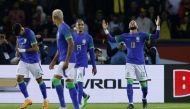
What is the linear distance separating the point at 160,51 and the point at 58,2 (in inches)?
160

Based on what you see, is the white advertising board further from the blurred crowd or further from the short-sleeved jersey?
the blurred crowd

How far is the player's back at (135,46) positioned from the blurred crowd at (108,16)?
17.1ft

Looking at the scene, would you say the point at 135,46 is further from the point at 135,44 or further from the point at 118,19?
the point at 118,19

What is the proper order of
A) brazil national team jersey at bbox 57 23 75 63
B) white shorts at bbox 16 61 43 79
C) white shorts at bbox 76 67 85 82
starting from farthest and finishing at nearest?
white shorts at bbox 76 67 85 82 < white shorts at bbox 16 61 43 79 < brazil national team jersey at bbox 57 23 75 63

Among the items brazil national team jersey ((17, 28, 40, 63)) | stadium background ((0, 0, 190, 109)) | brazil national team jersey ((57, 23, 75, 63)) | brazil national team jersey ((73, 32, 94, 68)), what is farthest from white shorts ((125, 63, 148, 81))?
stadium background ((0, 0, 190, 109))

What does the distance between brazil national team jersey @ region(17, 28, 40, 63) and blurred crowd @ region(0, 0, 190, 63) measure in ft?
19.3

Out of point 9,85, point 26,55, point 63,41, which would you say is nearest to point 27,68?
point 26,55

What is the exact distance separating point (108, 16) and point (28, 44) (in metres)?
8.35

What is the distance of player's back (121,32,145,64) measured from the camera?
67.1ft

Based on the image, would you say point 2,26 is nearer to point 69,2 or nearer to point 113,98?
point 69,2

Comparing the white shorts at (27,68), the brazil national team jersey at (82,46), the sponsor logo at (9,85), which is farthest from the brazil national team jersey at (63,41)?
the sponsor logo at (9,85)

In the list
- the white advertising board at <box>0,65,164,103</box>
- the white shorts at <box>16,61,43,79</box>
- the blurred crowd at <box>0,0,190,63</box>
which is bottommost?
the white advertising board at <box>0,65,164,103</box>

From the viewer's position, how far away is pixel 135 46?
2052 centimetres

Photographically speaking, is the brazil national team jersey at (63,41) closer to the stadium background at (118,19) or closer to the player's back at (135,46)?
the player's back at (135,46)
